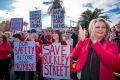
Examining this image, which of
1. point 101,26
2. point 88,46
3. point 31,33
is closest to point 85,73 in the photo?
point 88,46

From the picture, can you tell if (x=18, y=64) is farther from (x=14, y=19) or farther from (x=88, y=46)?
(x=14, y=19)

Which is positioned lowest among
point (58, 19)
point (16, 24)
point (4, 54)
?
point (4, 54)

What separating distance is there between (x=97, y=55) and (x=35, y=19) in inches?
336

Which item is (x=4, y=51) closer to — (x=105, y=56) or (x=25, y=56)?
(x=25, y=56)

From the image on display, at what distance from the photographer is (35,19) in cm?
1202

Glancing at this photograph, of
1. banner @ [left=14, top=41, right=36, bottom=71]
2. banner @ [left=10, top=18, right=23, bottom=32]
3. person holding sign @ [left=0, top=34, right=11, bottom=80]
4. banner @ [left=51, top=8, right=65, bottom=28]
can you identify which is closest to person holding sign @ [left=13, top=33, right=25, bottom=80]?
person holding sign @ [left=0, top=34, right=11, bottom=80]

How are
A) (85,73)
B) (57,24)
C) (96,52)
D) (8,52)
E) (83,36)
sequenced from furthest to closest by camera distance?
(57,24)
(8,52)
(83,36)
(85,73)
(96,52)

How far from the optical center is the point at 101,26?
12.4 feet

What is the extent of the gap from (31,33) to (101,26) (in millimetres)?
5912

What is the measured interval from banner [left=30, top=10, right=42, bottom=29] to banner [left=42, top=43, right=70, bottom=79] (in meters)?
4.41

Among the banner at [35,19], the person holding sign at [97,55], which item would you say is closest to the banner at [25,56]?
the banner at [35,19]

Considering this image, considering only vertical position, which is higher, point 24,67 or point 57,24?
point 57,24

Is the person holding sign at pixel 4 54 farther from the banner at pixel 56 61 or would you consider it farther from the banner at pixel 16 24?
the banner at pixel 16 24

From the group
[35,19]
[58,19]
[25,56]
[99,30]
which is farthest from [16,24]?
[99,30]
